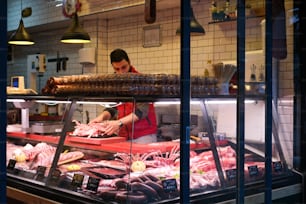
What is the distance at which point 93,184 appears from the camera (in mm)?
2443

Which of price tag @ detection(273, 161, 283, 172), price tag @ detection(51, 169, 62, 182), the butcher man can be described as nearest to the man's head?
the butcher man

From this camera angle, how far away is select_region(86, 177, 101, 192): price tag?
2.41 m

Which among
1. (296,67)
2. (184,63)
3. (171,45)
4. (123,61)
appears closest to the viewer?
(184,63)

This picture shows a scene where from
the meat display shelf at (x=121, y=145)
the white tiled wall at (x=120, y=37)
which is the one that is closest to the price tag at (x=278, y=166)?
the meat display shelf at (x=121, y=145)

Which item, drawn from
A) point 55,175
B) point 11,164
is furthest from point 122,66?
point 55,175

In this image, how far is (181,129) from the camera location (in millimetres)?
2066

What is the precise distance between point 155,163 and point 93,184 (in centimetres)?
47

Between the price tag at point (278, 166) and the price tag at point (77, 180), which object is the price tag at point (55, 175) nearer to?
the price tag at point (77, 180)

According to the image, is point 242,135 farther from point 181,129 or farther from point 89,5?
point 89,5

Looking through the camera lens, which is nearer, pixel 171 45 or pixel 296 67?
pixel 296 67

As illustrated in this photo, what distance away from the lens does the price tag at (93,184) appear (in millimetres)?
2414

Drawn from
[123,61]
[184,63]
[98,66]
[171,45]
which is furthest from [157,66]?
[184,63]

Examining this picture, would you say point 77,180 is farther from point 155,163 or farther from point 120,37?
point 120,37

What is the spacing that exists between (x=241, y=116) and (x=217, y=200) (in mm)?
531
